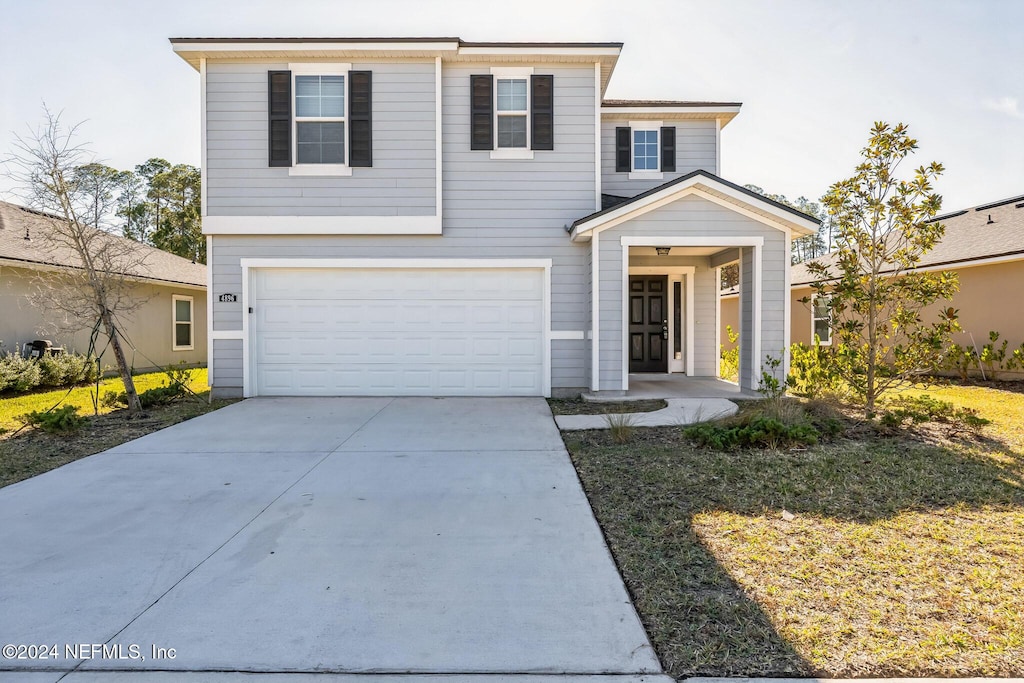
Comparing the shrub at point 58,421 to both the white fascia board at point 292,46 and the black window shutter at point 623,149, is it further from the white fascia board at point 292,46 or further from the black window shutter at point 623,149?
the black window shutter at point 623,149

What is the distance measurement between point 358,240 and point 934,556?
29.5 feet

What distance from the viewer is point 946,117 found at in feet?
35.9

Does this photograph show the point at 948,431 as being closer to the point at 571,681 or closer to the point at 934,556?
the point at 934,556

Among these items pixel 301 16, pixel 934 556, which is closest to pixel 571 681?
pixel 934 556

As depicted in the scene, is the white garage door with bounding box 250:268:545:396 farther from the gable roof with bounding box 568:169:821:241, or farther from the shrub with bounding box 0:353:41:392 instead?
the shrub with bounding box 0:353:41:392

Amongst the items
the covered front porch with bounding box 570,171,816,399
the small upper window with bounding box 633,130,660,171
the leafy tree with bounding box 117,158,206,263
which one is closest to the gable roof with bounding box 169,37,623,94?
the small upper window with bounding box 633,130,660,171

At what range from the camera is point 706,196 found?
9234 mm

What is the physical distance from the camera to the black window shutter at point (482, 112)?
1003 centimetres

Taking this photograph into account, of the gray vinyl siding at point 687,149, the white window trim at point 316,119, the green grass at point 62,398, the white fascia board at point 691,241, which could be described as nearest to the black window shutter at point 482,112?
the white window trim at point 316,119

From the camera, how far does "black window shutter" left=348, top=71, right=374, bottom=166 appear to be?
9.84m

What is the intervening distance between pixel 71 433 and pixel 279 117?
585cm

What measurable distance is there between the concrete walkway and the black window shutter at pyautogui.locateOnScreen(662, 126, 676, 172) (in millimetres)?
5368

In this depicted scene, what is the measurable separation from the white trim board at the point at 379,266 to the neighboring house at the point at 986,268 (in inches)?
191

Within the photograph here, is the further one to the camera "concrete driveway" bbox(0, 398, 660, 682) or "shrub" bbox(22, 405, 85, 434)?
"shrub" bbox(22, 405, 85, 434)
